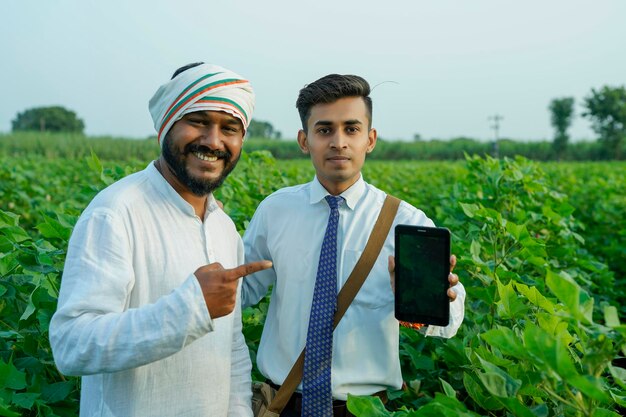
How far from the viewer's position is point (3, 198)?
688 cm

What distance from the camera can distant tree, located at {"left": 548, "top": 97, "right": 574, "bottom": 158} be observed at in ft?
205

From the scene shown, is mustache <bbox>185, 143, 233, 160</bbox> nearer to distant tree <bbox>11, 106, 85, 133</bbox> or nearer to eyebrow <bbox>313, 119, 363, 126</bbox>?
eyebrow <bbox>313, 119, 363, 126</bbox>

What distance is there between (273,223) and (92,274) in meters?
0.98

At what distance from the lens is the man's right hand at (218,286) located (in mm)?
1409

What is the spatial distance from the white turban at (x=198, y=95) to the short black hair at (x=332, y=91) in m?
0.52

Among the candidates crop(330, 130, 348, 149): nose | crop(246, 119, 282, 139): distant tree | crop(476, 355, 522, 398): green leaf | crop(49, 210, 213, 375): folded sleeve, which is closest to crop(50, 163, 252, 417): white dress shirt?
crop(49, 210, 213, 375): folded sleeve

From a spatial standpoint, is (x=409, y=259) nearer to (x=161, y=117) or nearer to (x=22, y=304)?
(x=161, y=117)

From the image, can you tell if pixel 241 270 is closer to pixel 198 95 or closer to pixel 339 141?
pixel 198 95

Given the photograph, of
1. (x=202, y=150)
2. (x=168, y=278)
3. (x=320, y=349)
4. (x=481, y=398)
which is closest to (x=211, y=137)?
(x=202, y=150)

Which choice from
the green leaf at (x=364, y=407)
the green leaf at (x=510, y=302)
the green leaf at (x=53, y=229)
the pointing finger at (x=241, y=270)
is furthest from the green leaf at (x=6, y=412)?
the green leaf at (x=510, y=302)

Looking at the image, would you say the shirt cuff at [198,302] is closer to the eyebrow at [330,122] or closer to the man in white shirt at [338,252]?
the man in white shirt at [338,252]

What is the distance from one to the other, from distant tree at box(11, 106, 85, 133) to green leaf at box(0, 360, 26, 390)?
72.8m

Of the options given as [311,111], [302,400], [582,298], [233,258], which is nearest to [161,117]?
[233,258]

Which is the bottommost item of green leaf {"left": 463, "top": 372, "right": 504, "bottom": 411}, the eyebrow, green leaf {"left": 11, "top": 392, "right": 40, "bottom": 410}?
green leaf {"left": 11, "top": 392, "right": 40, "bottom": 410}
